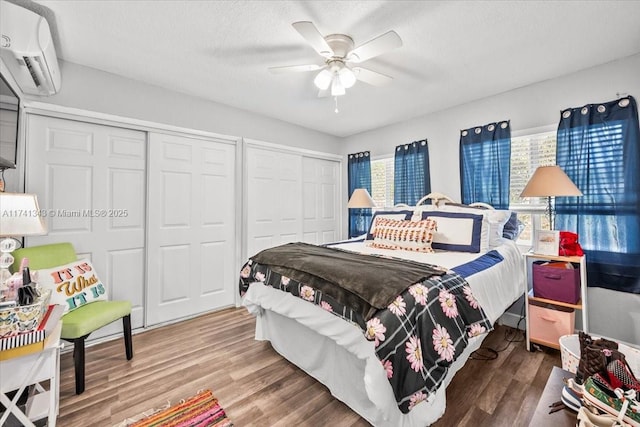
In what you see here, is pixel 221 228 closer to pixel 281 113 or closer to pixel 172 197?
pixel 172 197

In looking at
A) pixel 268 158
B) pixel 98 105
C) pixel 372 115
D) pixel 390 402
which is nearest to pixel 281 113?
pixel 268 158

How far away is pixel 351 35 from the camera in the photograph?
2.02 metres

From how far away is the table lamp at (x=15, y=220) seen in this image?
1.33 m

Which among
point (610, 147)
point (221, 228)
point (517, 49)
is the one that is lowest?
point (221, 228)

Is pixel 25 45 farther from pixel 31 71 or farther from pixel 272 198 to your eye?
pixel 272 198

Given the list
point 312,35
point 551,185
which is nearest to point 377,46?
point 312,35

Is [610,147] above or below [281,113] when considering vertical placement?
below

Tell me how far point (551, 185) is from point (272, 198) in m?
3.01

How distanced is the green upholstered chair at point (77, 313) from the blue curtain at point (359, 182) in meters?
3.23

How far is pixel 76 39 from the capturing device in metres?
2.09

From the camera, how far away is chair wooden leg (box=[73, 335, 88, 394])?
5.97 feet

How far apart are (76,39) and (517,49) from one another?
344cm

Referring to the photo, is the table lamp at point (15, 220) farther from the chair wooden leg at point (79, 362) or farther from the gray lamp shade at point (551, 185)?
the gray lamp shade at point (551, 185)

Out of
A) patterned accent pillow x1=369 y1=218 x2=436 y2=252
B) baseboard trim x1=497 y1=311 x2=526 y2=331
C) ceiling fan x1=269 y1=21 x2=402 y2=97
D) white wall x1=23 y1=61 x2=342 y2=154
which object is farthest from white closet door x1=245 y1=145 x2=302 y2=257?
baseboard trim x1=497 y1=311 x2=526 y2=331
